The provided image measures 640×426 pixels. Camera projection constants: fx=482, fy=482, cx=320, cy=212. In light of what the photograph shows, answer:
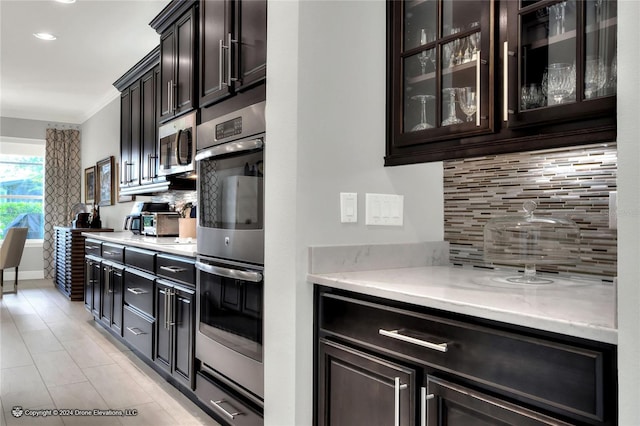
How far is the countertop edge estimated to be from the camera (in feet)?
3.00

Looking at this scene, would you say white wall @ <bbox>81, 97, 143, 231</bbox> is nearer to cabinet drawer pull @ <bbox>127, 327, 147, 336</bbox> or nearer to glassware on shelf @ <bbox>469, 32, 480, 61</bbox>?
cabinet drawer pull @ <bbox>127, 327, 147, 336</bbox>

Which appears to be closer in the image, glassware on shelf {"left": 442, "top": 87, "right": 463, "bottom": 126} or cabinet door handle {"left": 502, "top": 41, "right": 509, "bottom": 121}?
cabinet door handle {"left": 502, "top": 41, "right": 509, "bottom": 121}

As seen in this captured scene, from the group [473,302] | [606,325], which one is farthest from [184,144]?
[606,325]

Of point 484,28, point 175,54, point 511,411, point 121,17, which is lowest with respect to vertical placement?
point 511,411

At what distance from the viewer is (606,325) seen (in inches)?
36.1

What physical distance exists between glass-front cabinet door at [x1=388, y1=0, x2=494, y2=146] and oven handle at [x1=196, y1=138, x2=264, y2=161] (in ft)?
1.79

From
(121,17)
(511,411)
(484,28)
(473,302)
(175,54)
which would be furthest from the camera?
(121,17)

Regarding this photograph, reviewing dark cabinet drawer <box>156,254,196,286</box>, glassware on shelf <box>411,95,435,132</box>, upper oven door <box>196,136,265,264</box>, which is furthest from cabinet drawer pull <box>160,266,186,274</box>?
glassware on shelf <box>411,95,435,132</box>

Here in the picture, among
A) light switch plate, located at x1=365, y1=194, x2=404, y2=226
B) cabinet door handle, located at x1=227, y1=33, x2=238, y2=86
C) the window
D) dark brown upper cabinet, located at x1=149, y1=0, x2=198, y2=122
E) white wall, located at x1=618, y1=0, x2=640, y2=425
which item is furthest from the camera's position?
the window

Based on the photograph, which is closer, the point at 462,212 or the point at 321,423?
the point at 321,423

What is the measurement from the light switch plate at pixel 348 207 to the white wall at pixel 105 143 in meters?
4.72

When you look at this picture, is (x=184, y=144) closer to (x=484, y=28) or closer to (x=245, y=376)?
(x=245, y=376)

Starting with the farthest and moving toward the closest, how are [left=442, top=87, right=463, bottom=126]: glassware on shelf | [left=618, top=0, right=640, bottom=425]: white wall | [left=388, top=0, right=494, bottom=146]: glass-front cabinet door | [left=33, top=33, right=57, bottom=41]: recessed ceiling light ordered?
[left=33, top=33, right=57, bottom=41]: recessed ceiling light
[left=442, top=87, right=463, bottom=126]: glassware on shelf
[left=388, top=0, right=494, bottom=146]: glass-front cabinet door
[left=618, top=0, right=640, bottom=425]: white wall

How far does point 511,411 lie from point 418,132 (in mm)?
1011
